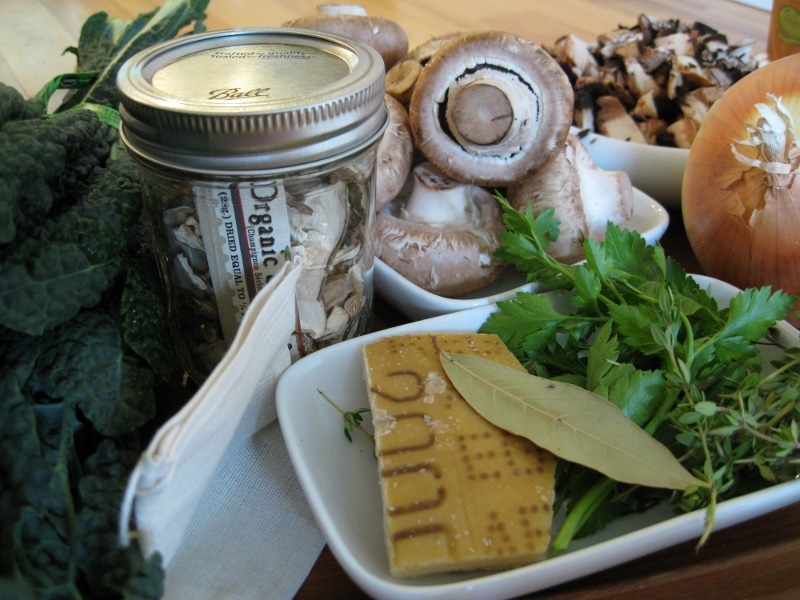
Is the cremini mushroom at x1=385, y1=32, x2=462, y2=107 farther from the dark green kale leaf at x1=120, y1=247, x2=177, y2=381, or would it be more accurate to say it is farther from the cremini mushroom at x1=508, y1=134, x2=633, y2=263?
the dark green kale leaf at x1=120, y1=247, x2=177, y2=381

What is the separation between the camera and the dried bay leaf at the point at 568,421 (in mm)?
453

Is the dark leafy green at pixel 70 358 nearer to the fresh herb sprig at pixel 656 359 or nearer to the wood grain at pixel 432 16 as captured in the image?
the fresh herb sprig at pixel 656 359

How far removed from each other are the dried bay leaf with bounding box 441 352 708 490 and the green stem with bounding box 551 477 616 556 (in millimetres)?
23

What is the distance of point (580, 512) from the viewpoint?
459 mm

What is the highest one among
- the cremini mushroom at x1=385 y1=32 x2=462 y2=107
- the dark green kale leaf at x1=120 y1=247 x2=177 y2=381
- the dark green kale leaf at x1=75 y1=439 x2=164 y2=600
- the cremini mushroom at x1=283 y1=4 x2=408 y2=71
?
the cremini mushroom at x1=283 y1=4 x2=408 y2=71

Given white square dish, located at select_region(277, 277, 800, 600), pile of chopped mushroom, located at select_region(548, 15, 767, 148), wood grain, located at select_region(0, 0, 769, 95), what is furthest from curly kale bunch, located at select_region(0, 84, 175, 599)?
wood grain, located at select_region(0, 0, 769, 95)

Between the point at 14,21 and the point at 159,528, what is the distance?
4.63 feet

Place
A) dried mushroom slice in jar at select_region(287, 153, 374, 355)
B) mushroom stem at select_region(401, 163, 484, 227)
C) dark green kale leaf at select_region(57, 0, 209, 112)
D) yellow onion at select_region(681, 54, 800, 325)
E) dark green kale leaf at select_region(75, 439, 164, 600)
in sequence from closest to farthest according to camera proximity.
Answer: dark green kale leaf at select_region(75, 439, 164, 600)
dried mushroom slice in jar at select_region(287, 153, 374, 355)
yellow onion at select_region(681, 54, 800, 325)
mushroom stem at select_region(401, 163, 484, 227)
dark green kale leaf at select_region(57, 0, 209, 112)

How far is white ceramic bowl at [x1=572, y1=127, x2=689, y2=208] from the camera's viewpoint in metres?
0.83

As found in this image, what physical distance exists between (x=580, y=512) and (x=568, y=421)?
0.21 ft

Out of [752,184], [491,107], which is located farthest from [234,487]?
[752,184]

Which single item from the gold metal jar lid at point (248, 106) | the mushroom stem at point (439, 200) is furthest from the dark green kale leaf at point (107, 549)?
the mushroom stem at point (439, 200)

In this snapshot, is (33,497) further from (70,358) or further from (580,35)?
(580,35)

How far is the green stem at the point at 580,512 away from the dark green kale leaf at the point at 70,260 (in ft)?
1.21
